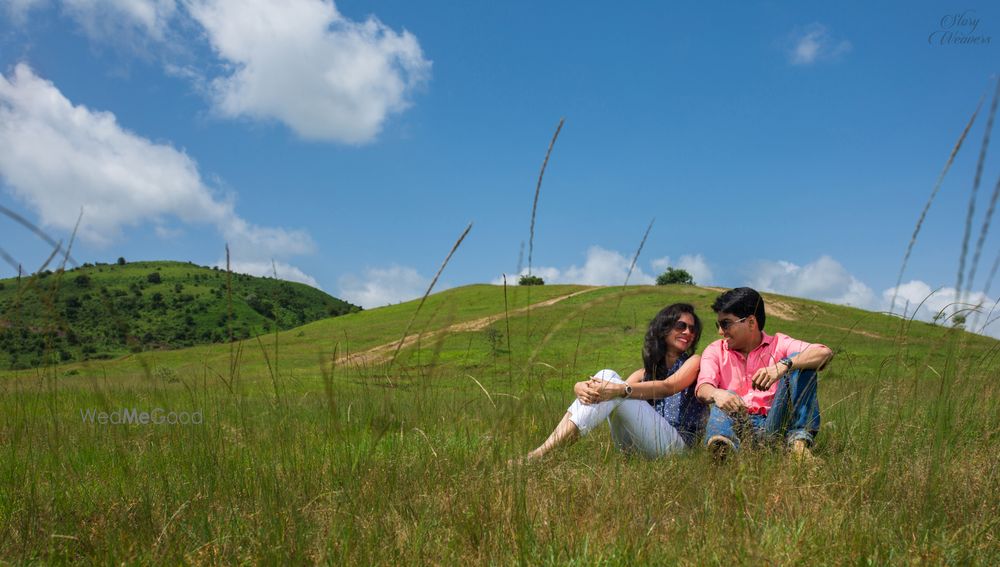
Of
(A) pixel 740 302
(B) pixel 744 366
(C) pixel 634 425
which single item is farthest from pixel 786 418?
(C) pixel 634 425

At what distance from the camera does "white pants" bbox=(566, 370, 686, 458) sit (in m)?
3.65

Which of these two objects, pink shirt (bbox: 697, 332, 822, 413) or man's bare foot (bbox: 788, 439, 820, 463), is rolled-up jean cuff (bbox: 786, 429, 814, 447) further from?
pink shirt (bbox: 697, 332, 822, 413)

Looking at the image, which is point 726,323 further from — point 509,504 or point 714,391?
point 509,504

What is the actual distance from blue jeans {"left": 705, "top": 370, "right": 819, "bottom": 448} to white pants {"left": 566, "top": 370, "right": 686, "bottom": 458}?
0.84 ft

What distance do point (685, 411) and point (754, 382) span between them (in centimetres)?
80

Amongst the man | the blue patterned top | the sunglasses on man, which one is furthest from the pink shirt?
the blue patterned top

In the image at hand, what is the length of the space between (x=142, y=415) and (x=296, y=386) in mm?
1538

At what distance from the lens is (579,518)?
2.37 meters

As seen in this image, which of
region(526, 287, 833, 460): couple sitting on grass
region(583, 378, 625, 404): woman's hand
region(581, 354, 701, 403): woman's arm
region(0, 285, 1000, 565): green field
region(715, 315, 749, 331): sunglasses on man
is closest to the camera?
region(0, 285, 1000, 565): green field

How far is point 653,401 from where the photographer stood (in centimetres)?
438

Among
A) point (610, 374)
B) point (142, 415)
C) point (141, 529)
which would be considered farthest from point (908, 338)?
point (142, 415)

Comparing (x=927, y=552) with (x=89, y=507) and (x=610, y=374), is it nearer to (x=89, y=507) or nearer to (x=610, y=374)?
(x=610, y=374)

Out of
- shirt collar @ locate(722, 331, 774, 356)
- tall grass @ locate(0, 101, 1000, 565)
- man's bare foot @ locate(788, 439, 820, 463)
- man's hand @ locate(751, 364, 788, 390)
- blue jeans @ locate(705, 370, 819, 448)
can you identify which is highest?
shirt collar @ locate(722, 331, 774, 356)

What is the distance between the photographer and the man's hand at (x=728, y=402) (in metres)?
3.48
